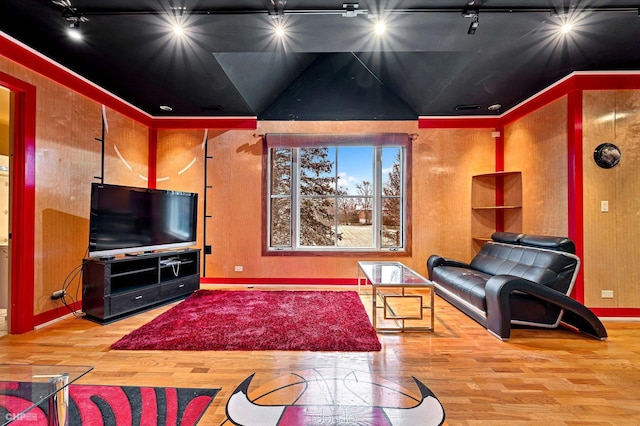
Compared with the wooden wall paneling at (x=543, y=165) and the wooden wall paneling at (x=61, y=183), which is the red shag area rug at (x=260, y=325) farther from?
the wooden wall paneling at (x=543, y=165)

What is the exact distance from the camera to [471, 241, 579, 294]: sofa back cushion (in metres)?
2.67

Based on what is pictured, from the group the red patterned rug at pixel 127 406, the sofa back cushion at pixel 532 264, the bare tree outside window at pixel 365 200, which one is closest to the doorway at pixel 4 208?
the red patterned rug at pixel 127 406

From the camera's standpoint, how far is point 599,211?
2.99m

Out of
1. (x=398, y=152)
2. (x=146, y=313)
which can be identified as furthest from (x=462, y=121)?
(x=146, y=313)

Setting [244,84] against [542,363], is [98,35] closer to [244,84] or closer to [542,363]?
[244,84]

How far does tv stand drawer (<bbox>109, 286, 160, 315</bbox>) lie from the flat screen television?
1.53 feet

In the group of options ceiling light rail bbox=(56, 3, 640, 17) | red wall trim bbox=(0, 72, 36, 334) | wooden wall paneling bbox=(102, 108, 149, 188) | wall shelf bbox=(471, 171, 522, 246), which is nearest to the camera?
ceiling light rail bbox=(56, 3, 640, 17)

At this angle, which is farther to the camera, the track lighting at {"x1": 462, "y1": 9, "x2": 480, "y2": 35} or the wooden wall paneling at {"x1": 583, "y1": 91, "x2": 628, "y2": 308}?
the wooden wall paneling at {"x1": 583, "y1": 91, "x2": 628, "y2": 308}

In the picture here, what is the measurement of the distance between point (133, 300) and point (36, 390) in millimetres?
2020

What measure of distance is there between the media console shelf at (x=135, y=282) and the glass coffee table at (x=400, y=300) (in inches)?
92.9

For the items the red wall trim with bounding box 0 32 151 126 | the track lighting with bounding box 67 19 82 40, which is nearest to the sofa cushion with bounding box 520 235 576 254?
the track lighting with bounding box 67 19 82 40

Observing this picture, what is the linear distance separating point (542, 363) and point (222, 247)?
3.95m

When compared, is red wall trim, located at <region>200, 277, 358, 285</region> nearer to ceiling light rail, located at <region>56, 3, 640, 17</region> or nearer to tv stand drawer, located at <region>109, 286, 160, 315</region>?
tv stand drawer, located at <region>109, 286, 160, 315</region>

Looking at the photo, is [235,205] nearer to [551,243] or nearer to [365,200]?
[365,200]
